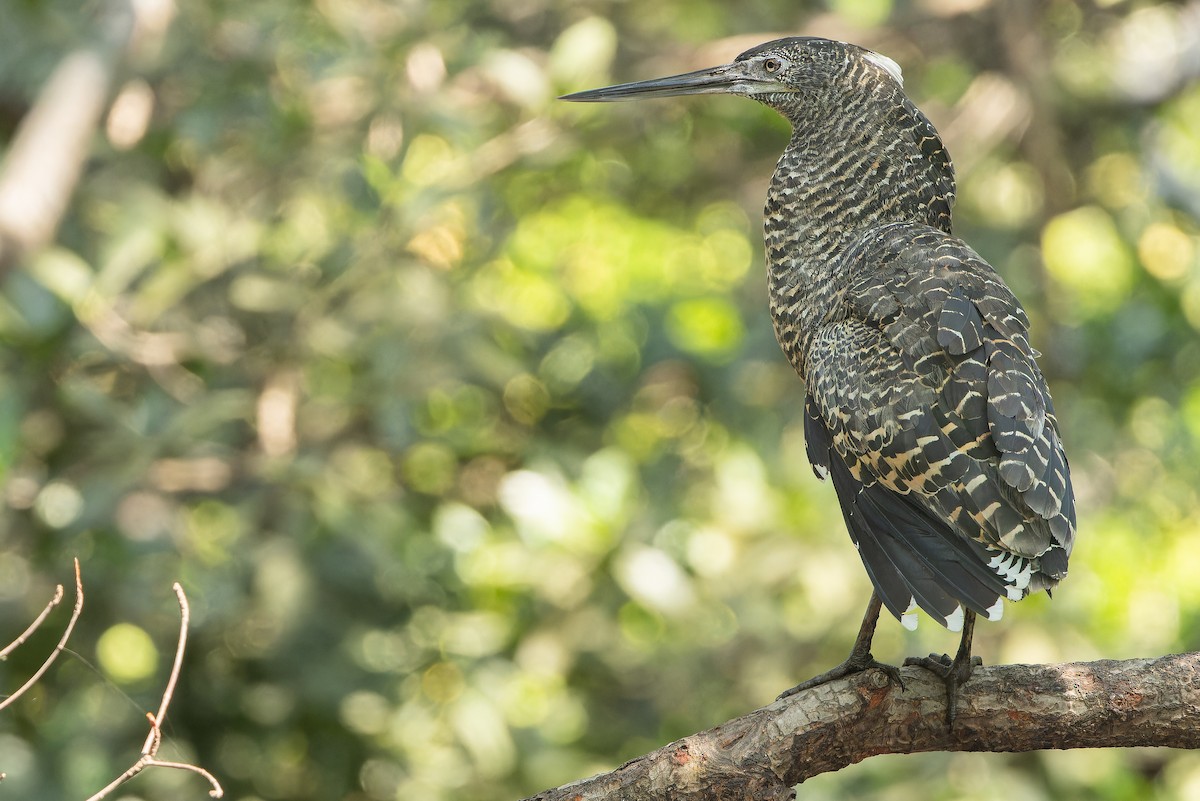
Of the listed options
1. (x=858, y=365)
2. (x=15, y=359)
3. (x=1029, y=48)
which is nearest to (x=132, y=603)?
(x=15, y=359)

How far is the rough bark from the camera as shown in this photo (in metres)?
2.71

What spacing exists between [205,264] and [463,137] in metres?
1.02

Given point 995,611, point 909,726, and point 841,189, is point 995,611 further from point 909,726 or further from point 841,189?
point 841,189

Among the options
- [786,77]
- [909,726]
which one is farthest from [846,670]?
[786,77]

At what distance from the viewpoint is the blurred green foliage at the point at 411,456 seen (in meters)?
4.92

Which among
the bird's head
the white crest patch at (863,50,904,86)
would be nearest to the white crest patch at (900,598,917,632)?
the bird's head

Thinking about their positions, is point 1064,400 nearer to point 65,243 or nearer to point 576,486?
point 576,486

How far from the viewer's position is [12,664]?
4.87 metres

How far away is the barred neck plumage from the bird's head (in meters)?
0.04

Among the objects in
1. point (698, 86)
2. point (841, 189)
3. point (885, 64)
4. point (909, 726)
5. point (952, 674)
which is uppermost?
point (885, 64)

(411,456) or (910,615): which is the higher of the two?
(411,456)

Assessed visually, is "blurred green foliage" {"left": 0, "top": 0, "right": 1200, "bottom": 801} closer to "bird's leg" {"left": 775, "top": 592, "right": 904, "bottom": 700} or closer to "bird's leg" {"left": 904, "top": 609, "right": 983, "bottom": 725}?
"bird's leg" {"left": 775, "top": 592, "right": 904, "bottom": 700}

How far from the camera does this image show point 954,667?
287 centimetres

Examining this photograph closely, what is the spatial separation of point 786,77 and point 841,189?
1.23 feet
